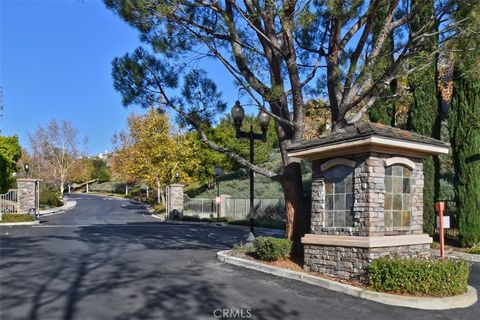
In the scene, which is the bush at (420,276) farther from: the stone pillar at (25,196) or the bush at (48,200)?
the bush at (48,200)

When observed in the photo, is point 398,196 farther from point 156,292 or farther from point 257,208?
point 257,208

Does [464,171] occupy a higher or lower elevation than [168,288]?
higher

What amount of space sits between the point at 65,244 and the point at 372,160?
390 inches

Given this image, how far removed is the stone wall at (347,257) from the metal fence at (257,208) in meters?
16.3

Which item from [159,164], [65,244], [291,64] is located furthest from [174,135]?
[291,64]

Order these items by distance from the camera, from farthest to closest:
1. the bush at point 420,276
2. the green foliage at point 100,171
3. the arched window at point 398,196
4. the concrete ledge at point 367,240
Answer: the green foliage at point 100,171 → the arched window at point 398,196 → the concrete ledge at point 367,240 → the bush at point 420,276

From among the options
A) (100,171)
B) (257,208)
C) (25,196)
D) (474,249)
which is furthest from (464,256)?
(100,171)

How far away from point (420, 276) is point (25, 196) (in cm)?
2422

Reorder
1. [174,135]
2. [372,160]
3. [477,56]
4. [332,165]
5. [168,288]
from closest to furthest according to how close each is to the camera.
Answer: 1. [168,288]
2. [372,160]
3. [332,165]
4. [477,56]
5. [174,135]

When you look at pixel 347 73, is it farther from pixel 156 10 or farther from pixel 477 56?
pixel 156 10

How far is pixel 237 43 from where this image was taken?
40.1 feet

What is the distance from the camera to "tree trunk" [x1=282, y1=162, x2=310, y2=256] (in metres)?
11.7

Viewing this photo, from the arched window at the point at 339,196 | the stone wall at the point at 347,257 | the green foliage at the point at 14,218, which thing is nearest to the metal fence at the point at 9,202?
the green foliage at the point at 14,218

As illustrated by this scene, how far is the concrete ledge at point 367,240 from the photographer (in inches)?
352
